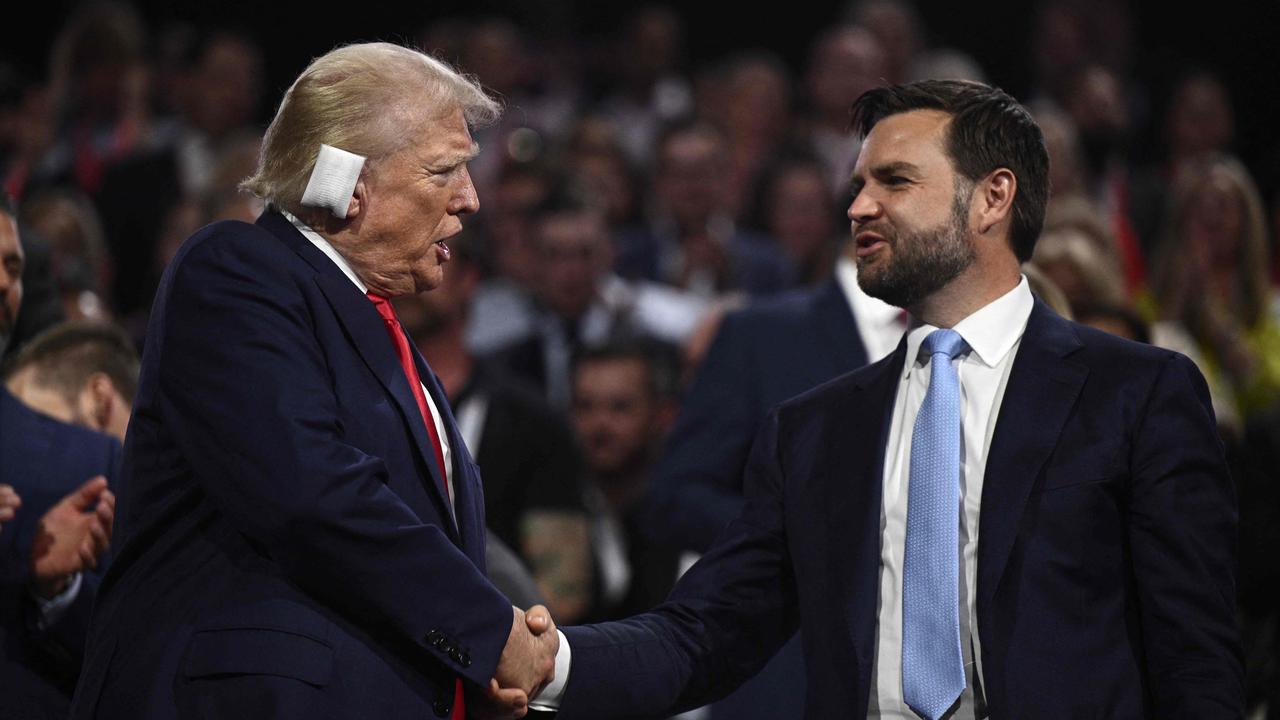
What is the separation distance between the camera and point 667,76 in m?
10.0

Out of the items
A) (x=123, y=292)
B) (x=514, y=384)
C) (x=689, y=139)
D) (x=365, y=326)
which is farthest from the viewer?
(x=689, y=139)

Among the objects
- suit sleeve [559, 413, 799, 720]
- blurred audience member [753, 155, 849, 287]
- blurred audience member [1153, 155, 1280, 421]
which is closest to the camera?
suit sleeve [559, 413, 799, 720]

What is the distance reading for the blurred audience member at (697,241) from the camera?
8.02 metres

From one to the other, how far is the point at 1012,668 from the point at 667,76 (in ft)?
23.9

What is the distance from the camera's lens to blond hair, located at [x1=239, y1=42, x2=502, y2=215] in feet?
10.9

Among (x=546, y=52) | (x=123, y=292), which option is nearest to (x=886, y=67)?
(x=546, y=52)

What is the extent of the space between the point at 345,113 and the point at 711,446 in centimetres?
167

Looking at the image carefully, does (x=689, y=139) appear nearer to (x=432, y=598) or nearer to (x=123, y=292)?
(x=123, y=292)

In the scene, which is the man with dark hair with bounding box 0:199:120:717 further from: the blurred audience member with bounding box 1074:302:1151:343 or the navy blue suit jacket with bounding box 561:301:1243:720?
the blurred audience member with bounding box 1074:302:1151:343

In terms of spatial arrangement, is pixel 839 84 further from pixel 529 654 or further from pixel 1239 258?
pixel 529 654

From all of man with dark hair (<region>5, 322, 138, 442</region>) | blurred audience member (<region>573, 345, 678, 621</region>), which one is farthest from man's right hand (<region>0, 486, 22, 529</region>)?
blurred audience member (<region>573, 345, 678, 621</region>)

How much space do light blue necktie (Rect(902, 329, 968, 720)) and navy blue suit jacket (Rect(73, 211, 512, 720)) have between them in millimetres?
772

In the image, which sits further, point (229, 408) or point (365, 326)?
point (365, 326)

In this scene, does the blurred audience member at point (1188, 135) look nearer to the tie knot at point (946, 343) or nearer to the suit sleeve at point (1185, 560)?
the tie knot at point (946, 343)
